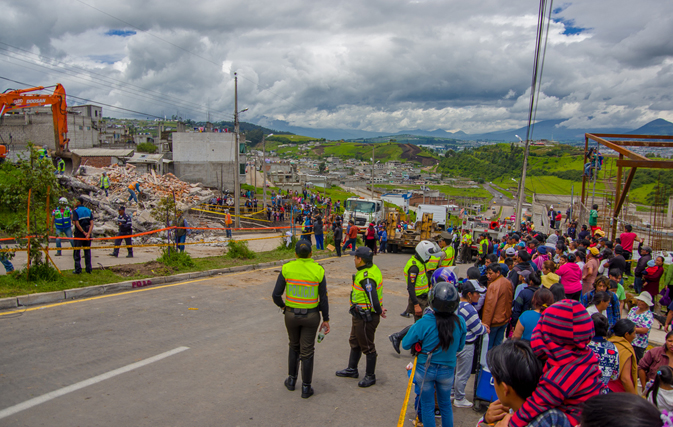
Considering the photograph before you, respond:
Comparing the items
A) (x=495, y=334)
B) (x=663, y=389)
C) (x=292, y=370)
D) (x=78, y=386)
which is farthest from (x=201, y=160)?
(x=663, y=389)

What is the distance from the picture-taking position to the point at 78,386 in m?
5.10

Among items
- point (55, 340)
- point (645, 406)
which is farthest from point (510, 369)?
point (55, 340)

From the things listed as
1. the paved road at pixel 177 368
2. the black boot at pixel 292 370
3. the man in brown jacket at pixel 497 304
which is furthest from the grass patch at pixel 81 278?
the man in brown jacket at pixel 497 304

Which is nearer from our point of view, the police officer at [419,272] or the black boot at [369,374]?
the black boot at [369,374]

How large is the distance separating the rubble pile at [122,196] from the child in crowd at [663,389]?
17039 millimetres

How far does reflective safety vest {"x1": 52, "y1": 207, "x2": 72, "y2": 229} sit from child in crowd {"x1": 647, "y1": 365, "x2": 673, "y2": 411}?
15.1 metres

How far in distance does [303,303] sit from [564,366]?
3049mm

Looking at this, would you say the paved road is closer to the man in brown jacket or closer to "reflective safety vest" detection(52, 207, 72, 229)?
the man in brown jacket

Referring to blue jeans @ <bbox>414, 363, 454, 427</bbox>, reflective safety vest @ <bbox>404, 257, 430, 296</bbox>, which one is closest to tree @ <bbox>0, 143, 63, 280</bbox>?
reflective safety vest @ <bbox>404, 257, 430, 296</bbox>

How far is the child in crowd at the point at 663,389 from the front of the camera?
351cm

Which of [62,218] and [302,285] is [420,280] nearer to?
[302,285]

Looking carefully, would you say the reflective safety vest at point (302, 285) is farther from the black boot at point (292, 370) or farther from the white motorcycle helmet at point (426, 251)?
the white motorcycle helmet at point (426, 251)

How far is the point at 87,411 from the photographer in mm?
4570

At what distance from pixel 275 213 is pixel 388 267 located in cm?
1754
